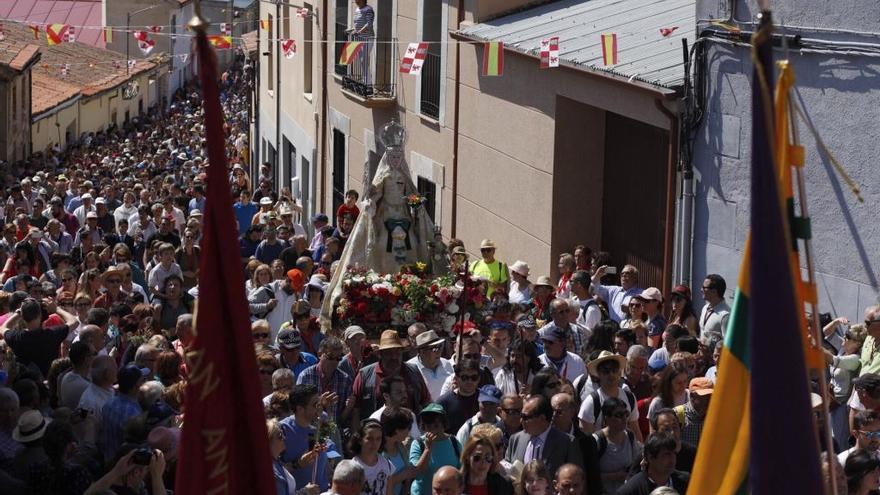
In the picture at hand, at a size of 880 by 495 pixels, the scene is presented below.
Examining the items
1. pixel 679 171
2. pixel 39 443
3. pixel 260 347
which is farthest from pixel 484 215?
pixel 39 443

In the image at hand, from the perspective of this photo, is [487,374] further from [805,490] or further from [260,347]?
[805,490]

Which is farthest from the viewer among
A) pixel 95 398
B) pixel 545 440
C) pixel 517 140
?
pixel 517 140

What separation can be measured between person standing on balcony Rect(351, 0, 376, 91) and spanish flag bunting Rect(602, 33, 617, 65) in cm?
780

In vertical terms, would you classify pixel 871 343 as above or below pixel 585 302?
above

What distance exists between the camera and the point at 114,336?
11742mm

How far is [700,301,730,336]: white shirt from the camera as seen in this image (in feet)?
36.7

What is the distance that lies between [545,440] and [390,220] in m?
6.46

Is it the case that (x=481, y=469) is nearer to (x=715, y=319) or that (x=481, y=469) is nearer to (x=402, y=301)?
(x=715, y=319)

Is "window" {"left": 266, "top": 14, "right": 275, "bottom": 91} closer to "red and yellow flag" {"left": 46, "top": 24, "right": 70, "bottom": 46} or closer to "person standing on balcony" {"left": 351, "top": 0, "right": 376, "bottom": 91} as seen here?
"person standing on balcony" {"left": 351, "top": 0, "right": 376, "bottom": 91}

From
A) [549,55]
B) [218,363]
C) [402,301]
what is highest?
[218,363]

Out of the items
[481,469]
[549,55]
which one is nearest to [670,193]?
[549,55]

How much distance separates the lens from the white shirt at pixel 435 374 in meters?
10.3

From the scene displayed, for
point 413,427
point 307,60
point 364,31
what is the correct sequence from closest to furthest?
1. point 413,427
2. point 364,31
3. point 307,60

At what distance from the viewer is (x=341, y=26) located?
25.1 meters
